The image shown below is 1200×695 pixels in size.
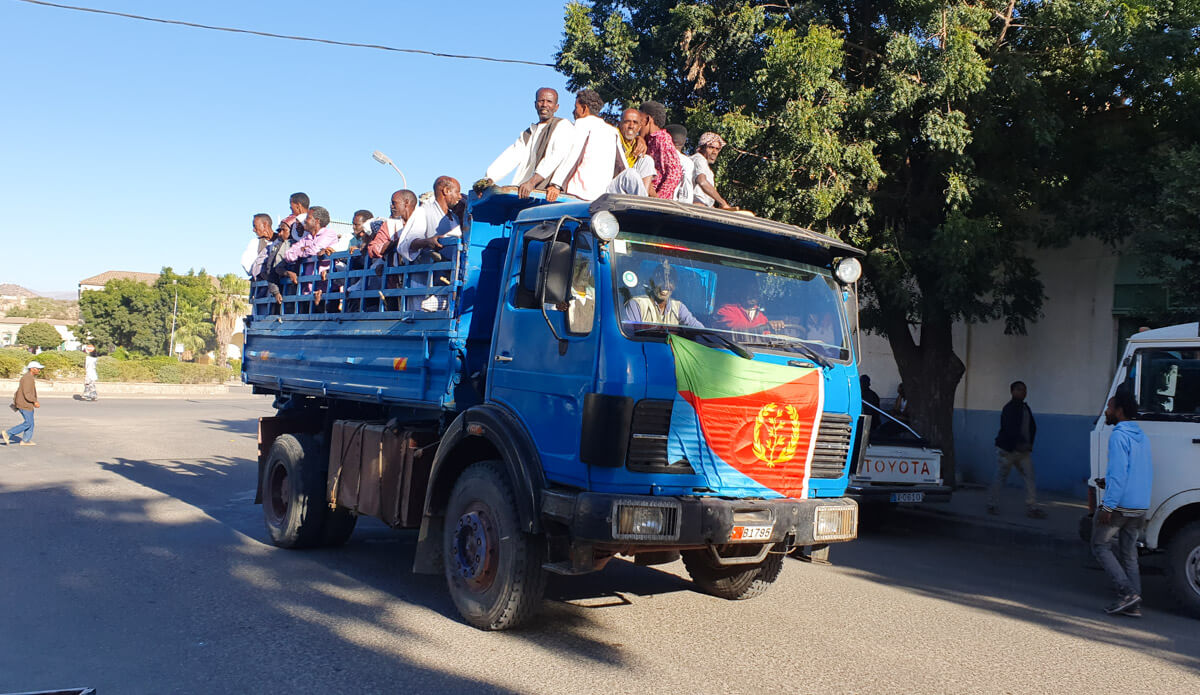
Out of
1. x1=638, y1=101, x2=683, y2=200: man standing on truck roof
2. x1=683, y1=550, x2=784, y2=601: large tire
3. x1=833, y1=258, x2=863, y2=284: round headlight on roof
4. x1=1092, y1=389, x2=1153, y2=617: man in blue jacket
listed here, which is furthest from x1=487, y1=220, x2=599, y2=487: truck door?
x1=1092, y1=389, x2=1153, y2=617: man in blue jacket

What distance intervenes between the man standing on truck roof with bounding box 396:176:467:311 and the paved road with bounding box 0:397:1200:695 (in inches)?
86.6

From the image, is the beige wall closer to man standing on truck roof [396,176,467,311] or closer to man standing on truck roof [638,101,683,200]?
man standing on truck roof [638,101,683,200]

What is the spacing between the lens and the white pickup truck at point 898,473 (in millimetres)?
10234

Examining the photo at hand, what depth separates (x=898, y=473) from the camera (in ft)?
34.4

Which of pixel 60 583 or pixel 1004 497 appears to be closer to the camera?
pixel 60 583

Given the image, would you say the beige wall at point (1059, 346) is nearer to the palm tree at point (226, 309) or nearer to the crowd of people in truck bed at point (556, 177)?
the crowd of people in truck bed at point (556, 177)

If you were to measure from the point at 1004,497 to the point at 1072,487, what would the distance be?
130 cm

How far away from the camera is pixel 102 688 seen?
4.51 meters

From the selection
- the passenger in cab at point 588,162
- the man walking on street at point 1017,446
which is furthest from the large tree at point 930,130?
the passenger in cab at point 588,162

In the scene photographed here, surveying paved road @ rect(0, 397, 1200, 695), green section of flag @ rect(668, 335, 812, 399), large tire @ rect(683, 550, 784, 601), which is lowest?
paved road @ rect(0, 397, 1200, 695)

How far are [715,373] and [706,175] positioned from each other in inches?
102

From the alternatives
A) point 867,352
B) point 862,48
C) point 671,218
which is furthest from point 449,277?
point 867,352

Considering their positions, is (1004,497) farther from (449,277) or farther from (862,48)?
(449,277)

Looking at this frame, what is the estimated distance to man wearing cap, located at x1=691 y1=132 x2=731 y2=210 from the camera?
274 inches
